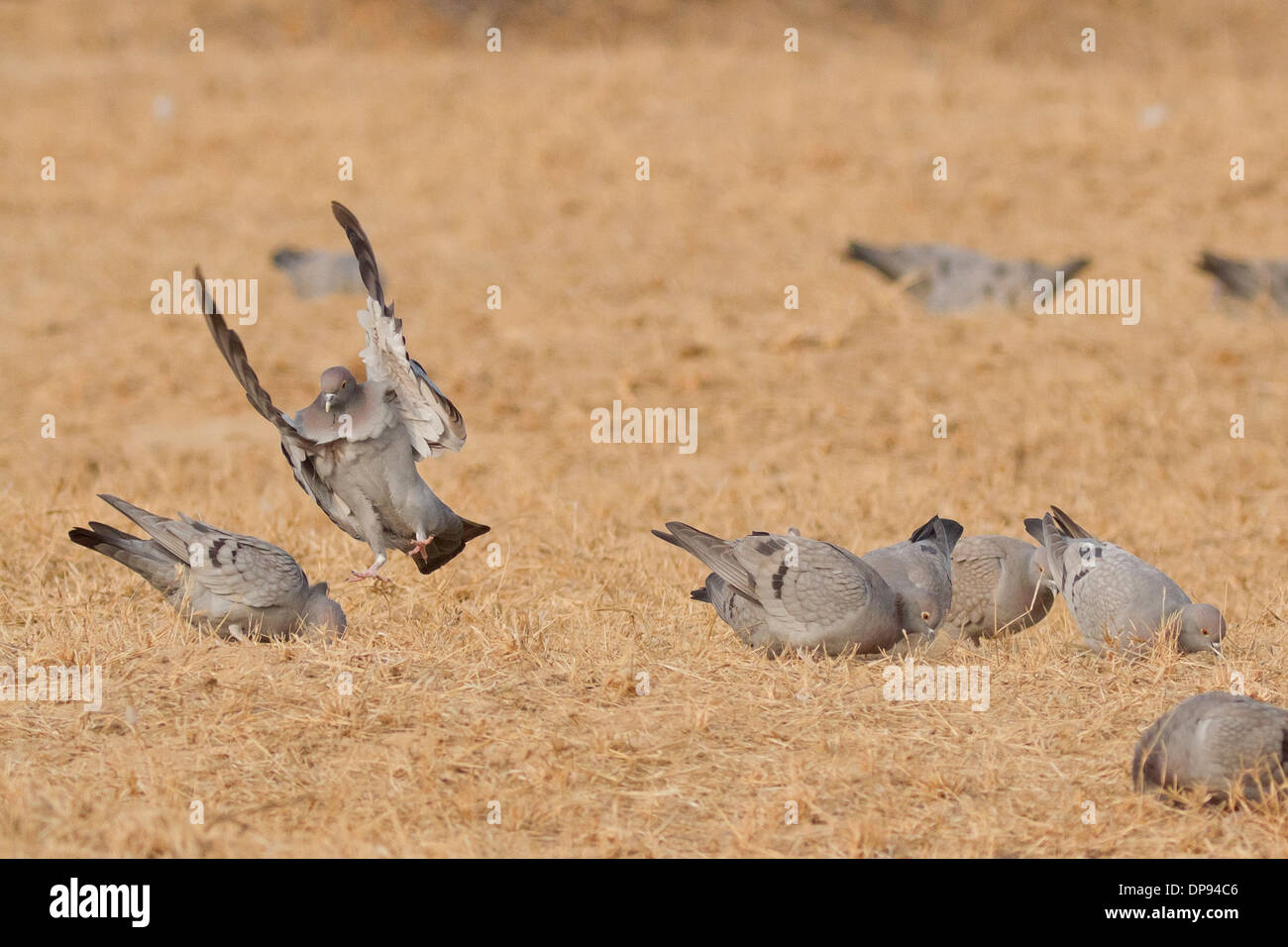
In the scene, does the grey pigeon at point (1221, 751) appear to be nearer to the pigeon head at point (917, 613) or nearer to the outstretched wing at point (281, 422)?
the pigeon head at point (917, 613)

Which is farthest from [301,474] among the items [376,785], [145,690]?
[376,785]

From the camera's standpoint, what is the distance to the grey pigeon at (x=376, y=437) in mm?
5723

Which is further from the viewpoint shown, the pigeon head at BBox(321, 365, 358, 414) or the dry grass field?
the pigeon head at BBox(321, 365, 358, 414)

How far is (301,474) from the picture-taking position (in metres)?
6.21

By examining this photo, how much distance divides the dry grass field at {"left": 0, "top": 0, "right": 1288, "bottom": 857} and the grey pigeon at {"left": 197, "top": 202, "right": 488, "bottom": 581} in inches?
19.4

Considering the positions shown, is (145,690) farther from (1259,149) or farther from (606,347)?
(1259,149)

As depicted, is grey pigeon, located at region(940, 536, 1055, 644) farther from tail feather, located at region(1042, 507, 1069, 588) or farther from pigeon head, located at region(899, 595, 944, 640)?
pigeon head, located at region(899, 595, 944, 640)

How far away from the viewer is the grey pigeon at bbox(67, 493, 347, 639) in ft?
19.7

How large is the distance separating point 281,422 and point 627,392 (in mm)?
6455

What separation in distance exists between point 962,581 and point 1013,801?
1.82m

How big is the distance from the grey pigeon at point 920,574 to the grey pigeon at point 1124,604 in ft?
1.71

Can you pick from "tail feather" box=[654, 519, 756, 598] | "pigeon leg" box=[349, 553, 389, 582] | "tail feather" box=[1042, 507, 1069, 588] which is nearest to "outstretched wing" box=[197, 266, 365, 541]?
"pigeon leg" box=[349, 553, 389, 582]

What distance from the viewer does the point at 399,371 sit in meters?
5.88

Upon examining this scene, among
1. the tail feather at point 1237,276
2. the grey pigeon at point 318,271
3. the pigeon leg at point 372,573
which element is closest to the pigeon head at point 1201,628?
the pigeon leg at point 372,573
